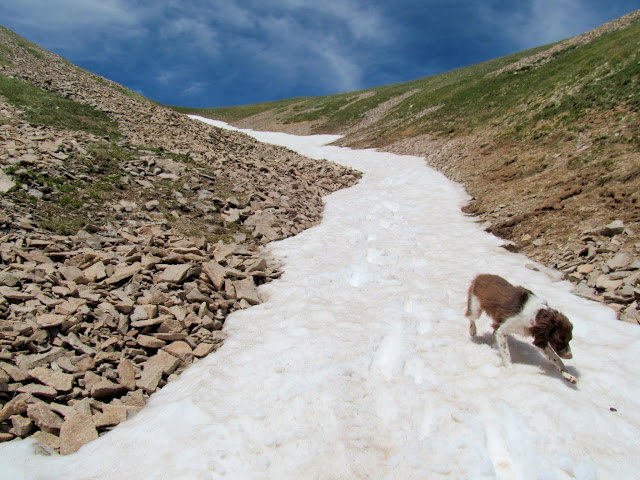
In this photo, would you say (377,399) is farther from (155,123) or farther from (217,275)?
(155,123)

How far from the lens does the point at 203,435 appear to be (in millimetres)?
4570

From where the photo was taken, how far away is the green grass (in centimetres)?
1683

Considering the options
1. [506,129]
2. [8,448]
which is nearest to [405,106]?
[506,129]

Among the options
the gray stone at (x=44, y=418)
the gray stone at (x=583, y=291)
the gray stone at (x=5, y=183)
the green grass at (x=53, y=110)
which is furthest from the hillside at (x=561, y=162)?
the green grass at (x=53, y=110)

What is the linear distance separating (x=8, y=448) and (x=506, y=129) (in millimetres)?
27159

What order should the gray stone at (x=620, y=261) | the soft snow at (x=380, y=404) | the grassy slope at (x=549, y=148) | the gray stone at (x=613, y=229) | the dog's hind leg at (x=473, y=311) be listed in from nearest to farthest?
the soft snow at (x=380, y=404), the dog's hind leg at (x=473, y=311), the gray stone at (x=620, y=261), the gray stone at (x=613, y=229), the grassy slope at (x=549, y=148)

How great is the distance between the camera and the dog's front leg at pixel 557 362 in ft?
16.4

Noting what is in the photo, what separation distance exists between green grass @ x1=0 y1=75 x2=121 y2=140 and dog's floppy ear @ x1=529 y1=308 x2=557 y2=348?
18.8 metres

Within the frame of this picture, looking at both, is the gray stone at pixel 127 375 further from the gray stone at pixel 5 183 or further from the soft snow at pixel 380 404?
the gray stone at pixel 5 183

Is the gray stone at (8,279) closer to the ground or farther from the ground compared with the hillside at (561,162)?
closer to the ground

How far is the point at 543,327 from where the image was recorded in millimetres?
5008

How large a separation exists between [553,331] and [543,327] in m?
0.15

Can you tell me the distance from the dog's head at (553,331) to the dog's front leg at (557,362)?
0.06m

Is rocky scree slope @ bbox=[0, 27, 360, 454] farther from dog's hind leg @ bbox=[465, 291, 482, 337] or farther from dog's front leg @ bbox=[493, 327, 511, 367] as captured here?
dog's front leg @ bbox=[493, 327, 511, 367]
